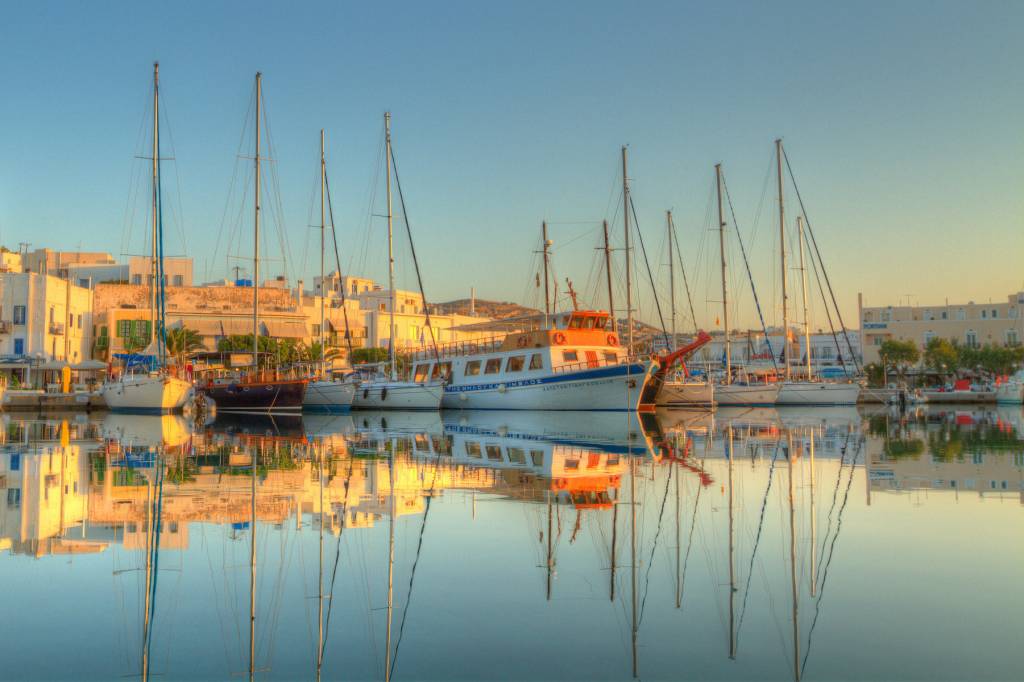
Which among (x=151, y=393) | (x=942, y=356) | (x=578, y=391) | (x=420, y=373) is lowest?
(x=151, y=393)

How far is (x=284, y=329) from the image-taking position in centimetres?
9169

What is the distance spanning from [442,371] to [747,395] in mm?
19060

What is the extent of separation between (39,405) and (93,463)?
40.1 meters

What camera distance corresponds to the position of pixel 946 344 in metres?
88.2

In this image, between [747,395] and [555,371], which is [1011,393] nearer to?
[747,395]

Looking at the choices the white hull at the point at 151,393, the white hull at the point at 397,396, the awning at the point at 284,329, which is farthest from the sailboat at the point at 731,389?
the awning at the point at 284,329

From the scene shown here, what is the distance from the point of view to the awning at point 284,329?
9081cm

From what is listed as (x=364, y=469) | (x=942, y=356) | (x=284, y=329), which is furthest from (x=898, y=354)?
(x=364, y=469)

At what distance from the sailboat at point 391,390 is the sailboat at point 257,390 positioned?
15.1ft

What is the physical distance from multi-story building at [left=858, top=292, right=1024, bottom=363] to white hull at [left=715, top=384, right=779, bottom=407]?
53878mm

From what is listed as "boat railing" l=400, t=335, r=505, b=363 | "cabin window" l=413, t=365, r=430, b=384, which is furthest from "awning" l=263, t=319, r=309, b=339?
"cabin window" l=413, t=365, r=430, b=384

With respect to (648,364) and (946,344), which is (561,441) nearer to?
(648,364)

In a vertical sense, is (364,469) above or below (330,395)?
below

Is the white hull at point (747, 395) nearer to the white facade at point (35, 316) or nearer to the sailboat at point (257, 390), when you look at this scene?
the sailboat at point (257, 390)
